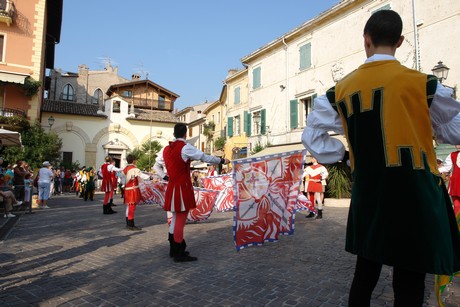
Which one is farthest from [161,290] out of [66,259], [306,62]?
A: [306,62]

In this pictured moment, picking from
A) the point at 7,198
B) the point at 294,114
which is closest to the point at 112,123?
the point at 294,114

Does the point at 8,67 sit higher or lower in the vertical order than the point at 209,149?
higher

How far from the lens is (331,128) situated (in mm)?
2234

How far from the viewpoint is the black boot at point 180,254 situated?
5152 mm

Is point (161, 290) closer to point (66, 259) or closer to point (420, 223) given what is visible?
point (66, 259)

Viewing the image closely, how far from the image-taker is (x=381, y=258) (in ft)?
6.07

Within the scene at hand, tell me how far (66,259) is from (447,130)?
5498 millimetres

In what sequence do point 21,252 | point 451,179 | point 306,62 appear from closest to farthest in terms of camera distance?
point 21,252, point 451,179, point 306,62

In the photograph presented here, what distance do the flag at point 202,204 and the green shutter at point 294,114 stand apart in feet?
52.5

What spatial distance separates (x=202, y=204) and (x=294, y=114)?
16474 mm

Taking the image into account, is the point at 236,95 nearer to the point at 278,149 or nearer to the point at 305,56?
the point at 278,149

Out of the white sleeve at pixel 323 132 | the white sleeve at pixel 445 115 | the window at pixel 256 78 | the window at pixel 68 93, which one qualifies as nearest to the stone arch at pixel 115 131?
the window at pixel 68 93

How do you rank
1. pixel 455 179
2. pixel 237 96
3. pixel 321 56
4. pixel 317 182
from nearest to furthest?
pixel 455 179 → pixel 317 182 → pixel 321 56 → pixel 237 96

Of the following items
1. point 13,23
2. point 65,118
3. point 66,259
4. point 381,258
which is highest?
point 13,23
